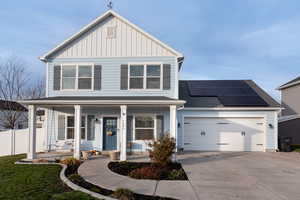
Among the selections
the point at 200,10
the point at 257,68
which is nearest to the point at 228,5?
the point at 200,10

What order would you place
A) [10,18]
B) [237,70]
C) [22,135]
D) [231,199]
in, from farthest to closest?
[237,70]
[10,18]
[22,135]
[231,199]

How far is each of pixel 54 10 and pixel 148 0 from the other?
268 inches

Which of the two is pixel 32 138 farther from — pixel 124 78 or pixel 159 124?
pixel 159 124

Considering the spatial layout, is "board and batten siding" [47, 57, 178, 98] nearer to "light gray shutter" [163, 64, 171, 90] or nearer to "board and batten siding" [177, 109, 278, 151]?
"light gray shutter" [163, 64, 171, 90]

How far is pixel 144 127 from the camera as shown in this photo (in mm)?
11125

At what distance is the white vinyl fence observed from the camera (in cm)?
1197

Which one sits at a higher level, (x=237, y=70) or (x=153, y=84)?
(x=237, y=70)

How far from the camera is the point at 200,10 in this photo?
14.3 m

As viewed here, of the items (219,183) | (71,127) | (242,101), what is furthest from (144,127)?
(242,101)

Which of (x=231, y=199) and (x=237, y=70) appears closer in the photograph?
(x=231, y=199)

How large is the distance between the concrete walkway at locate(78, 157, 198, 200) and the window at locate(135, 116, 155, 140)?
4.30 meters

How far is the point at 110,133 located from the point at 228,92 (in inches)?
352

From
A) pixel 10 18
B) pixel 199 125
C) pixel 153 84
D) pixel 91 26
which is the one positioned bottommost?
pixel 199 125

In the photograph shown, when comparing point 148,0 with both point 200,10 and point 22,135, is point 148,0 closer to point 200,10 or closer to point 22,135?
point 200,10
